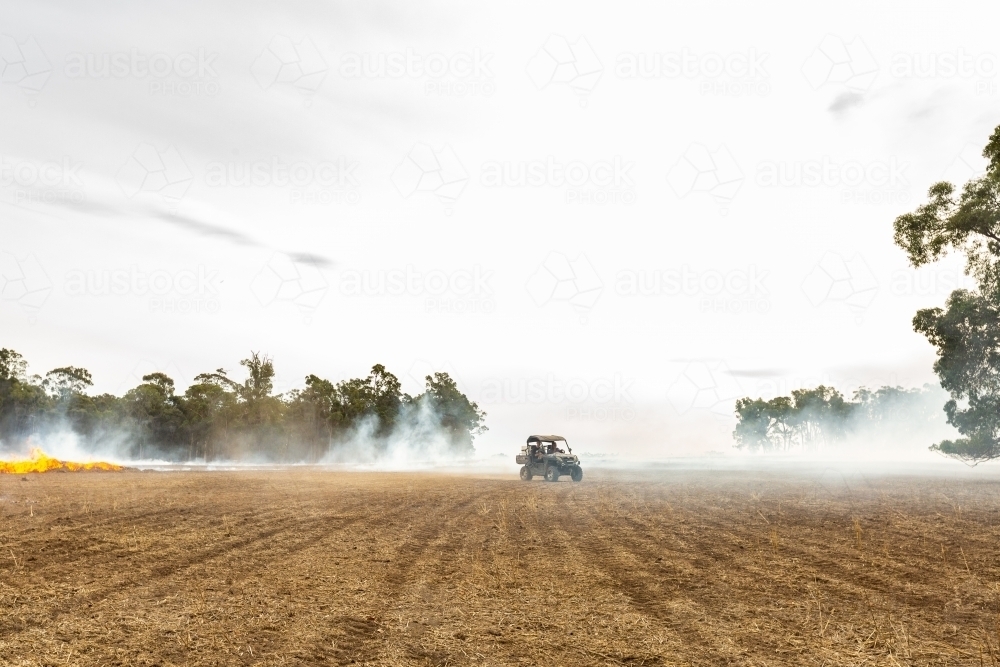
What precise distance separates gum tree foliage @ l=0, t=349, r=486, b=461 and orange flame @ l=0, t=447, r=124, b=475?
138ft

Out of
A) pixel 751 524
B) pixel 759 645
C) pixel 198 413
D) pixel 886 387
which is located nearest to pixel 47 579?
pixel 759 645

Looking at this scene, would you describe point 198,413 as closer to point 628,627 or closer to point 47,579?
point 47,579

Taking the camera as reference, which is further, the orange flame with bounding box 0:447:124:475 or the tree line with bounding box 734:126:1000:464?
the orange flame with bounding box 0:447:124:475

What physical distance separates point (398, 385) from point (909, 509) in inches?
3618

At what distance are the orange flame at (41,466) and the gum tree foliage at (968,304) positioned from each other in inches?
2073

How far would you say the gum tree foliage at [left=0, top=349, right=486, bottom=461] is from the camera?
86.2 metres

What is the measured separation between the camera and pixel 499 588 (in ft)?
32.5

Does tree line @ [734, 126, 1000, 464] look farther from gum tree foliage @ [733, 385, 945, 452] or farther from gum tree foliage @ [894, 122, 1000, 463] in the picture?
gum tree foliage @ [733, 385, 945, 452]

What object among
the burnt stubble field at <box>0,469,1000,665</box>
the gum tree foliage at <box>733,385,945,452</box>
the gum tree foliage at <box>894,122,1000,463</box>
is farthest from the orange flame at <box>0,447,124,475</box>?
the gum tree foliage at <box>733,385,945,452</box>

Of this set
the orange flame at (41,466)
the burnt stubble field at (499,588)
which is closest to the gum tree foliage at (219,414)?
the orange flame at (41,466)

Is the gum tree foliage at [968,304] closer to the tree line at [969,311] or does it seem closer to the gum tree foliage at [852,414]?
the tree line at [969,311]

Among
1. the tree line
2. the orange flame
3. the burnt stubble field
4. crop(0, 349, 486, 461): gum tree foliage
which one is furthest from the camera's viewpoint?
crop(0, 349, 486, 461): gum tree foliage

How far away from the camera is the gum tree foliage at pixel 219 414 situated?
283ft

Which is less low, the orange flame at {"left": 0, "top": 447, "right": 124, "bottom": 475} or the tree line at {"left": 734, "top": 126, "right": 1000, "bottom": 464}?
the tree line at {"left": 734, "top": 126, "right": 1000, "bottom": 464}
